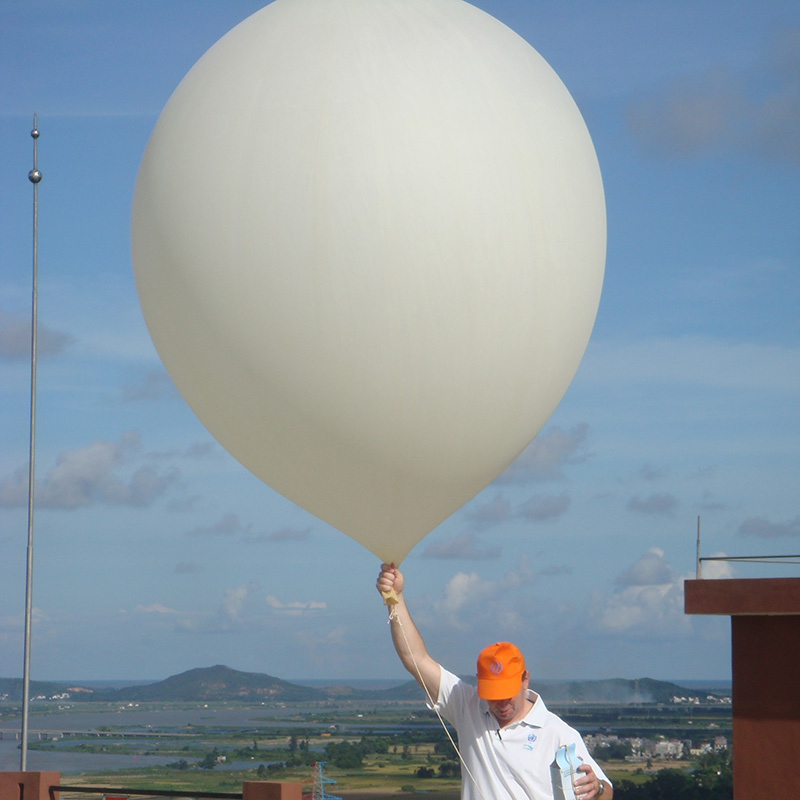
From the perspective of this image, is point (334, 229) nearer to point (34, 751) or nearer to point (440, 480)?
point (440, 480)

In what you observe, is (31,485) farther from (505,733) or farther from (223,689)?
(223,689)

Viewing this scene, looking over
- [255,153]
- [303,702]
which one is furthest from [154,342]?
[303,702]

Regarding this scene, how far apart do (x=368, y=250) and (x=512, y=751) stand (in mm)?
1415

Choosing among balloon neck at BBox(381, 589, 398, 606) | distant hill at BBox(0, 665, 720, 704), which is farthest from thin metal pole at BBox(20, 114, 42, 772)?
distant hill at BBox(0, 665, 720, 704)

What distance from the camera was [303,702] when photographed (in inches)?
6014

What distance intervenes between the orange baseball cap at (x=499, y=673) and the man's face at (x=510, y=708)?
37 mm

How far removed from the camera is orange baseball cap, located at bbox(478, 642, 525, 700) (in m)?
2.90

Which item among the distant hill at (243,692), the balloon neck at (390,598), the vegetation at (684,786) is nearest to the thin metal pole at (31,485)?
the balloon neck at (390,598)

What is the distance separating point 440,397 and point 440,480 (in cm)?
33

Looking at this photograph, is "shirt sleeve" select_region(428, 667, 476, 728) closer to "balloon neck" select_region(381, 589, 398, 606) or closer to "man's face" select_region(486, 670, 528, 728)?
"man's face" select_region(486, 670, 528, 728)

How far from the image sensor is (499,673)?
9.53 ft

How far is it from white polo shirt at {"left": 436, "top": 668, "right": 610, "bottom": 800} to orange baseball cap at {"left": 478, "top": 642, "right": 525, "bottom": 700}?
6.1 inches

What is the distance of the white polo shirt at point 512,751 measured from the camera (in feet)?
9.69

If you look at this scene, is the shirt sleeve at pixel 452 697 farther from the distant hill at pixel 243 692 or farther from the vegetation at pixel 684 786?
the distant hill at pixel 243 692
